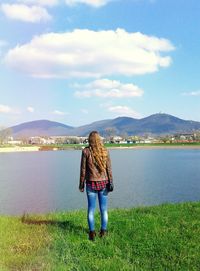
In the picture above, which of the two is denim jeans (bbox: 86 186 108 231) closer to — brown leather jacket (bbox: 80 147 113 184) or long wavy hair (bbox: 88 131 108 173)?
brown leather jacket (bbox: 80 147 113 184)

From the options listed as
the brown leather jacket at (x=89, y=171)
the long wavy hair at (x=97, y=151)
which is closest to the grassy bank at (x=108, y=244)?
the brown leather jacket at (x=89, y=171)

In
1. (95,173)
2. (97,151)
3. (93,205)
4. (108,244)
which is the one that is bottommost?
(108,244)

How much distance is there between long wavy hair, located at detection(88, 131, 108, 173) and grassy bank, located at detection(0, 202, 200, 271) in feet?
5.60

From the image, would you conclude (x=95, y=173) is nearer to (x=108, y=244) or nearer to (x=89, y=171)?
(x=89, y=171)

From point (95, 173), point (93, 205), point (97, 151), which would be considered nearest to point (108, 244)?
point (93, 205)

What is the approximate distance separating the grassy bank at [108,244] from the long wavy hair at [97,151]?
67.2 inches

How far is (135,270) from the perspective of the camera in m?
6.93

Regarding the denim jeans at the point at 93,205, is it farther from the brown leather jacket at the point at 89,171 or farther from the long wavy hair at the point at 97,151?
the long wavy hair at the point at 97,151

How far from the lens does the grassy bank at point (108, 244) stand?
24.3 feet

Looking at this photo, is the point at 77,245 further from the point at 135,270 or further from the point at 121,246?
the point at 135,270

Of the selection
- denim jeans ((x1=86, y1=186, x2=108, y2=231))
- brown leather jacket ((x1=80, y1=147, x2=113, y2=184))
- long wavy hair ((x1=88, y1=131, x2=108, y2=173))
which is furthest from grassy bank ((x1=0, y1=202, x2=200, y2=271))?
long wavy hair ((x1=88, y1=131, x2=108, y2=173))

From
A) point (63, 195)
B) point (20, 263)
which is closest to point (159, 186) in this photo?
point (63, 195)

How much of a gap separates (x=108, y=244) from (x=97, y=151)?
86.9 inches

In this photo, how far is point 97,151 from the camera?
9.59 metres
